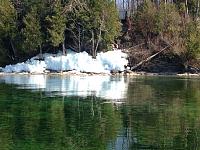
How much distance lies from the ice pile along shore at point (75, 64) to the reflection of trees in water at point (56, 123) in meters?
29.8

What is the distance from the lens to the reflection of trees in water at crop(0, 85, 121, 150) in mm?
16422

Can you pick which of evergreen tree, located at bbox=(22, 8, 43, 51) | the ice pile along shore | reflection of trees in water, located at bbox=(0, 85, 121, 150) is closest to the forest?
evergreen tree, located at bbox=(22, 8, 43, 51)

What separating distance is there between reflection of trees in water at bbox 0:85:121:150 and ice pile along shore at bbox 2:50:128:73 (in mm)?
29765

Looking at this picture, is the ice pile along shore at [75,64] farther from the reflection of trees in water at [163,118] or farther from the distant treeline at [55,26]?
the reflection of trees in water at [163,118]

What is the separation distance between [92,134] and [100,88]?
20.2 meters

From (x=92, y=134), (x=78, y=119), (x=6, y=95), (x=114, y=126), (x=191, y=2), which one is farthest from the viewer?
(x=191, y=2)

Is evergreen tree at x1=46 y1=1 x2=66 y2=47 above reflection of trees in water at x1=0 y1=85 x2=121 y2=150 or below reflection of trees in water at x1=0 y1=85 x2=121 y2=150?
above

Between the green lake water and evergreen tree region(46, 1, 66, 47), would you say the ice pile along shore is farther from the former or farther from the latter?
the green lake water

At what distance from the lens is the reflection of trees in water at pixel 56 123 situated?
53.9ft

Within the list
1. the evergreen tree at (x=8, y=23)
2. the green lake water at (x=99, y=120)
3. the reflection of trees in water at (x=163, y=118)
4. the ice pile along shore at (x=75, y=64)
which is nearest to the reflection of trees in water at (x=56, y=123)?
the green lake water at (x=99, y=120)

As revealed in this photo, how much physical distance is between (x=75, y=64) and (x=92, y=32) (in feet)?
20.7

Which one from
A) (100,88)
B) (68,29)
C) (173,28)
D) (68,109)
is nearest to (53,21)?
(68,29)

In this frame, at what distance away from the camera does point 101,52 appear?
2557 inches

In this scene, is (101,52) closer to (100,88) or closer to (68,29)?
(68,29)
